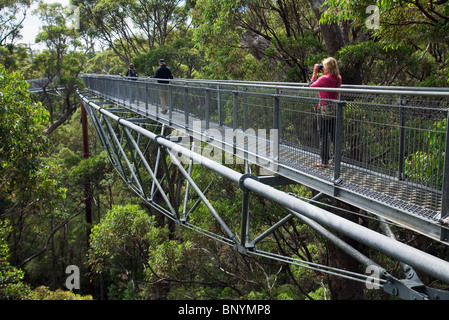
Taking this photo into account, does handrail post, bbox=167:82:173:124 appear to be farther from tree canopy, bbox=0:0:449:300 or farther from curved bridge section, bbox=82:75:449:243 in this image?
tree canopy, bbox=0:0:449:300

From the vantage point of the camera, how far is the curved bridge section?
3.65m

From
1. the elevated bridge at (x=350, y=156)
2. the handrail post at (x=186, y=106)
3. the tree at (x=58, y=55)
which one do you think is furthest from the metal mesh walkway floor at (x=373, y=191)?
the tree at (x=58, y=55)

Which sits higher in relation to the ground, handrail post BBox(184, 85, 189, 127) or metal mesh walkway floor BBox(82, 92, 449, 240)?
handrail post BBox(184, 85, 189, 127)

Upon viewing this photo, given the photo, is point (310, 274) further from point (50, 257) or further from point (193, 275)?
point (50, 257)

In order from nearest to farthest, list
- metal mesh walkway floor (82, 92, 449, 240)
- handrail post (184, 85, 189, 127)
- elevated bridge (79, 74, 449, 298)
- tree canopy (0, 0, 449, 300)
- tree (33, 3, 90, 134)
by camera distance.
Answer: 1. elevated bridge (79, 74, 449, 298)
2. metal mesh walkway floor (82, 92, 449, 240)
3. handrail post (184, 85, 189, 127)
4. tree canopy (0, 0, 449, 300)
5. tree (33, 3, 90, 134)

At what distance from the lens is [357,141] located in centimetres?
449

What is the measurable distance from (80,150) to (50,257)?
1018 cm

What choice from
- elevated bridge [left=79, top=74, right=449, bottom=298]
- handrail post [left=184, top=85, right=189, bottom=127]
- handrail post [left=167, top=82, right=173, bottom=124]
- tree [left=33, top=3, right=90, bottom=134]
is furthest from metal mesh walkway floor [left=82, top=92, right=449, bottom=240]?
tree [left=33, top=3, right=90, bottom=134]

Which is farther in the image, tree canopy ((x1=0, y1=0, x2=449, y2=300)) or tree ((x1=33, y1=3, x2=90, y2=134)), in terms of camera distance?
tree ((x1=33, y1=3, x2=90, y2=134))

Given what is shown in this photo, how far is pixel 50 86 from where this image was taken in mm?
27422

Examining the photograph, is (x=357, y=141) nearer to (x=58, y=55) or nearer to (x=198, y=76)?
(x=198, y=76)

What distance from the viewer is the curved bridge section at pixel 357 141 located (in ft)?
12.0

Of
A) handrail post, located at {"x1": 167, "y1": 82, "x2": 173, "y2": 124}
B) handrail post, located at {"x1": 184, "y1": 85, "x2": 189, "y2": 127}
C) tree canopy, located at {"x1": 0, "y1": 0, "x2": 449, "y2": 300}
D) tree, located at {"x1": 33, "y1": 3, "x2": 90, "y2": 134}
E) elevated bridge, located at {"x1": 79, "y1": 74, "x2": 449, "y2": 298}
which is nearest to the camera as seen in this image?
elevated bridge, located at {"x1": 79, "y1": 74, "x2": 449, "y2": 298}
